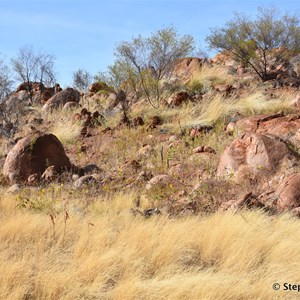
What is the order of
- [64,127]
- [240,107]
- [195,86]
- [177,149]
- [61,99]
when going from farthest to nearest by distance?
[61,99]
[195,86]
[64,127]
[240,107]
[177,149]

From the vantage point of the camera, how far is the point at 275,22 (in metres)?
17.8

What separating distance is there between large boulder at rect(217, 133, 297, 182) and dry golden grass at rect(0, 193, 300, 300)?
1899 millimetres

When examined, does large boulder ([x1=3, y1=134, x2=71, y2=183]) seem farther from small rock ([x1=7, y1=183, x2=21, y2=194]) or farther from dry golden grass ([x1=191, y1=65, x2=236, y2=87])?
dry golden grass ([x1=191, y1=65, x2=236, y2=87])

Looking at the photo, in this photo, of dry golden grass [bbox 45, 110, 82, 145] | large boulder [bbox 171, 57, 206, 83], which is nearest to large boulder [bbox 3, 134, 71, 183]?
dry golden grass [bbox 45, 110, 82, 145]

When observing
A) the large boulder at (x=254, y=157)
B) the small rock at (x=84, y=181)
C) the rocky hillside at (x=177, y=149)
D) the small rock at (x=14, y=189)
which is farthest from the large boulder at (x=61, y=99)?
the large boulder at (x=254, y=157)

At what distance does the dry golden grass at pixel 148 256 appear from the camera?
3783mm

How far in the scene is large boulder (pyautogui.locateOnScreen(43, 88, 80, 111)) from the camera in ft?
57.6

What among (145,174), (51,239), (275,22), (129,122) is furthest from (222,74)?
(51,239)

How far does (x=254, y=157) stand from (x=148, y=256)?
3.79 meters

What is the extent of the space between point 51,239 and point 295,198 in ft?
11.3

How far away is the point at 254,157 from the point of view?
25.2 feet

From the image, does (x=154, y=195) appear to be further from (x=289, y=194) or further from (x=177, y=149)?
(x=177, y=149)

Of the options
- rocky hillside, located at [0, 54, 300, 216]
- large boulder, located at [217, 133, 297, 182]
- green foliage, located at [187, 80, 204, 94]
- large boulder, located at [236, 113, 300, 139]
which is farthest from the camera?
green foliage, located at [187, 80, 204, 94]

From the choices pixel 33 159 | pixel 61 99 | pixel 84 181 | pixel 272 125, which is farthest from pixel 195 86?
pixel 84 181
